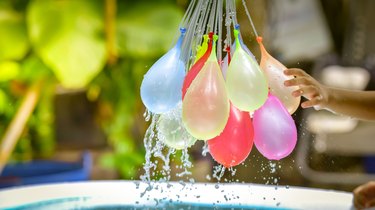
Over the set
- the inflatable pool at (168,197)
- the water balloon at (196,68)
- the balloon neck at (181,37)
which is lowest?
the inflatable pool at (168,197)

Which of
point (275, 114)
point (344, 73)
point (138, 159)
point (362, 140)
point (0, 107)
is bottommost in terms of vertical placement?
point (362, 140)

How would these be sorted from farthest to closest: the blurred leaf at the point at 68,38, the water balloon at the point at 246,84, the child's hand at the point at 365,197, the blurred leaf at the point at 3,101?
the blurred leaf at the point at 3,101, the blurred leaf at the point at 68,38, the child's hand at the point at 365,197, the water balloon at the point at 246,84

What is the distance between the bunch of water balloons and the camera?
71cm

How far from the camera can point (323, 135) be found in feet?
9.75

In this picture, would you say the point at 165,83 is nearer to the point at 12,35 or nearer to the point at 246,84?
the point at 246,84

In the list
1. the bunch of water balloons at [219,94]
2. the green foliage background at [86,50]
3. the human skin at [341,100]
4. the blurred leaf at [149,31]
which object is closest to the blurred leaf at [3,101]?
the green foliage background at [86,50]

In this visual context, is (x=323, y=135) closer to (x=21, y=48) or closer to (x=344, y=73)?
(x=344, y=73)

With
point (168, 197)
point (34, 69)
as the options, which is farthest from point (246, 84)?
point (34, 69)

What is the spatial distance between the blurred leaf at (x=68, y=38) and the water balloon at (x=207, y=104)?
31.3 inches

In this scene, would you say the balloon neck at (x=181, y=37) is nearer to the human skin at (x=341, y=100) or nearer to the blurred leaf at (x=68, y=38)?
the human skin at (x=341, y=100)

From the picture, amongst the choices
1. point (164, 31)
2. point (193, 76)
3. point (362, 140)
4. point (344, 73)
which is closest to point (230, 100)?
point (193, 76)

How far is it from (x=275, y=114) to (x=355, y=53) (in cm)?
309

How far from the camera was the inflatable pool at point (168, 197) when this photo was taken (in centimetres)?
91

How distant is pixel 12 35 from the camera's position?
1.54m
